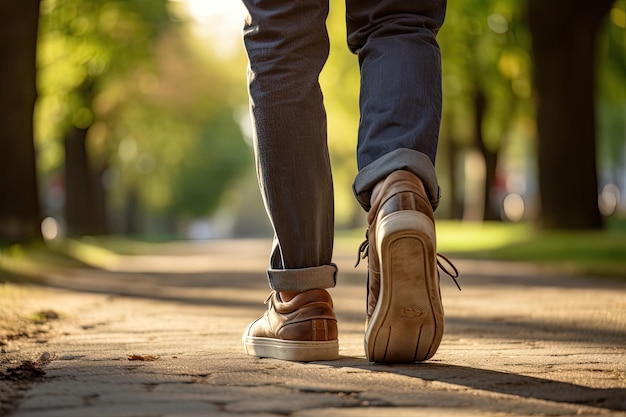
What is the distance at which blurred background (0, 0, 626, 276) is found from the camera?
1555cm

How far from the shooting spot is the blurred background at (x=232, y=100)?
612 inches

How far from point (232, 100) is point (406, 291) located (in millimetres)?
50460

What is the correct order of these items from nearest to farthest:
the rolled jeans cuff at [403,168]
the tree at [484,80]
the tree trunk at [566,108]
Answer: the rolled jeans cuff at [403,168], the tree trunk at [566,108], the tree at [484,80]

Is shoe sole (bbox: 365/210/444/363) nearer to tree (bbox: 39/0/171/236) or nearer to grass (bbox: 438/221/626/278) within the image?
grass (bbox: 438/221/626/278)

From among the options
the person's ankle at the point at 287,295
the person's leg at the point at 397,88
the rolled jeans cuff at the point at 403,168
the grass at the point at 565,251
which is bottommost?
the grass at the point at 565,251

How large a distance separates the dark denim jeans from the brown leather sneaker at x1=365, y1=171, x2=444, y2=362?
17 cm

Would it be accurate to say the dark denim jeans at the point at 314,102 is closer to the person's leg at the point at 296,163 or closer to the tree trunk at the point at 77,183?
the person's leg at the point at 296,163

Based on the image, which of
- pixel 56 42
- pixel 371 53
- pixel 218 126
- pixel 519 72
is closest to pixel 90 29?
pixel 56 42

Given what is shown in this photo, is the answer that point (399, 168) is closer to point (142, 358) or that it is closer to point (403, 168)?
point (403, 168)

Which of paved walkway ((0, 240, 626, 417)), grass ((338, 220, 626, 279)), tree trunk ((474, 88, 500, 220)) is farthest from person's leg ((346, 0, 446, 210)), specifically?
tree trunk ((474, 88, 500, 220))

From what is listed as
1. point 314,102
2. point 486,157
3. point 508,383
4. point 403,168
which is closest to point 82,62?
point 486,157

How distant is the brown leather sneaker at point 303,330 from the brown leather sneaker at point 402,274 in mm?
215

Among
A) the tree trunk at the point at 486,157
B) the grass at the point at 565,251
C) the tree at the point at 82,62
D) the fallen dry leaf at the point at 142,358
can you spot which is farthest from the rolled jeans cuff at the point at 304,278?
the tree trunk at the point at 486,157

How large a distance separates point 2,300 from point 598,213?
41.8 feet
